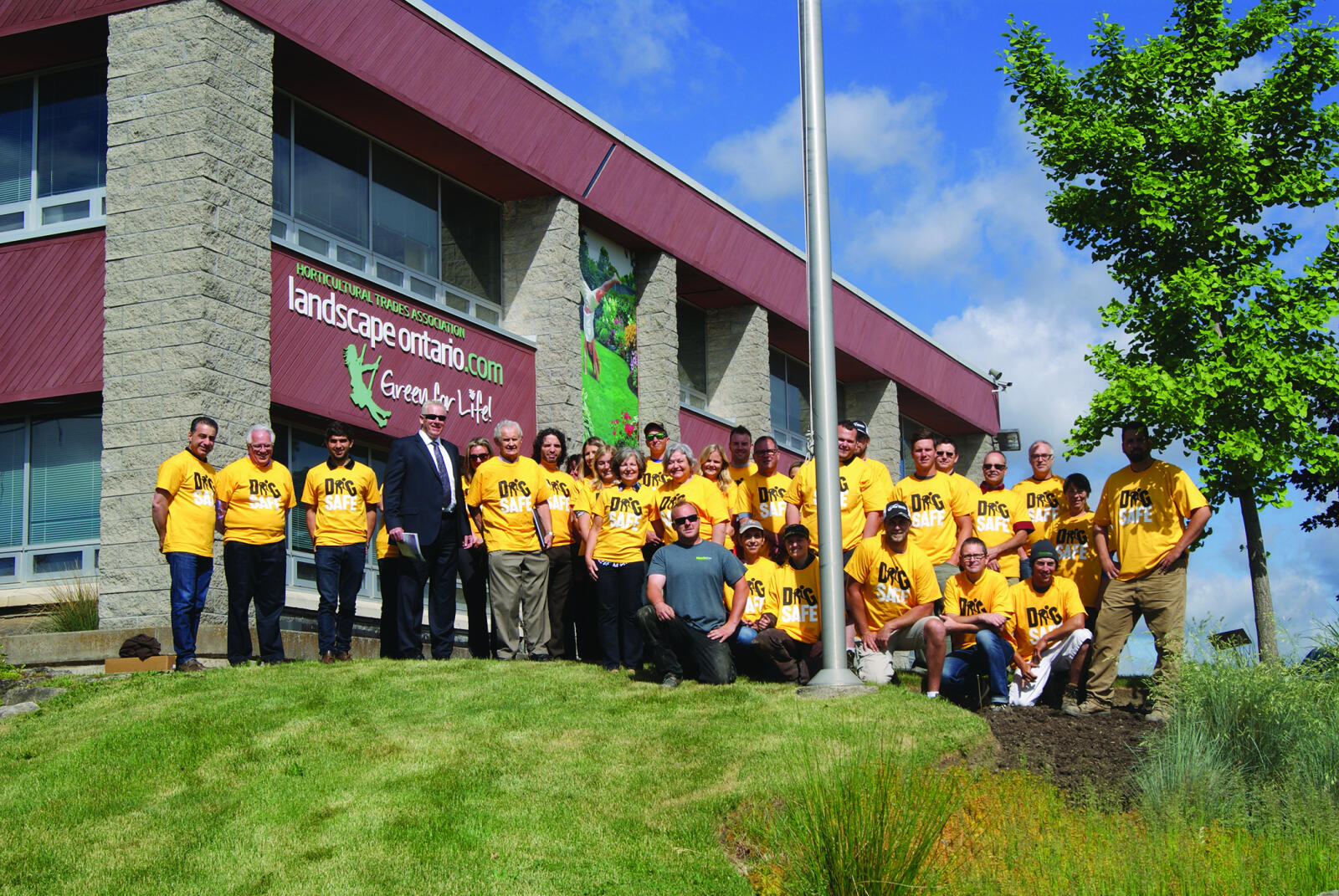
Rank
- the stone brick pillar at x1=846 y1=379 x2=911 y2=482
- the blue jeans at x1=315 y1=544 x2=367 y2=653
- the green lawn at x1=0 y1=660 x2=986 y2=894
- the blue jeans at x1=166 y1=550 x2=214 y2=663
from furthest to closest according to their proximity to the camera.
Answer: the stone brick pillar at x1=846 y1=379 x2=911 y2=482, the blue jeans at x1=315 y1=544 x2=367 y2=653, the blue jeans at x1=166 y1=550 x2=214 y2=663, the green lawn at x1=0 y1=660 x2=986 y2=894

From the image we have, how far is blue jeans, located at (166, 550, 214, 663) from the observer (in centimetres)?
1148

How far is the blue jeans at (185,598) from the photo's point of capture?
11.5m

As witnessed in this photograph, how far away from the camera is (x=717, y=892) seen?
6.77 meters

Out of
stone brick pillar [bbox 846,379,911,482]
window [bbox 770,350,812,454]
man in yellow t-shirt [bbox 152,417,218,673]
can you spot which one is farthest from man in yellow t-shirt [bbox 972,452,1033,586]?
stone brick pillar [bbox 846,379,911,482]

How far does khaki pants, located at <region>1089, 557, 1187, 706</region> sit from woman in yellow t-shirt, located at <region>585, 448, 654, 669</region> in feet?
12.2

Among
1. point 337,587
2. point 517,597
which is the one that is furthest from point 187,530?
point 517,597

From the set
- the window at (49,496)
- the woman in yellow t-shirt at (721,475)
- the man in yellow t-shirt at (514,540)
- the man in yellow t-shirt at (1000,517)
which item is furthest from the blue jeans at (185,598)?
Answer: the man in yellow t-shirt at (1000,517)

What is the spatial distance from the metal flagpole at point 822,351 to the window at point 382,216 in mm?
7428

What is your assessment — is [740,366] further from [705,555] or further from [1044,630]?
[1044,630]

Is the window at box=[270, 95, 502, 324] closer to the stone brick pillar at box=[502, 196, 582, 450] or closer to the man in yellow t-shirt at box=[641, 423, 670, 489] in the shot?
the stone brick pillar at box=[502, 196, 582, 450]

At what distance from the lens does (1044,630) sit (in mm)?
11180

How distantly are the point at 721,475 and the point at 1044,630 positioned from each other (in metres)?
3.18

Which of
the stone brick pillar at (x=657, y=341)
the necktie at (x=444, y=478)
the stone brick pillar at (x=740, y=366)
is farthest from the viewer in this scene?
the stone brick pillar at (x=740, y=366)

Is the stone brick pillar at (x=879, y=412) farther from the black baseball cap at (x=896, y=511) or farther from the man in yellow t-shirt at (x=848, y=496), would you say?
the black baseball cap at (x=896, y=511)
